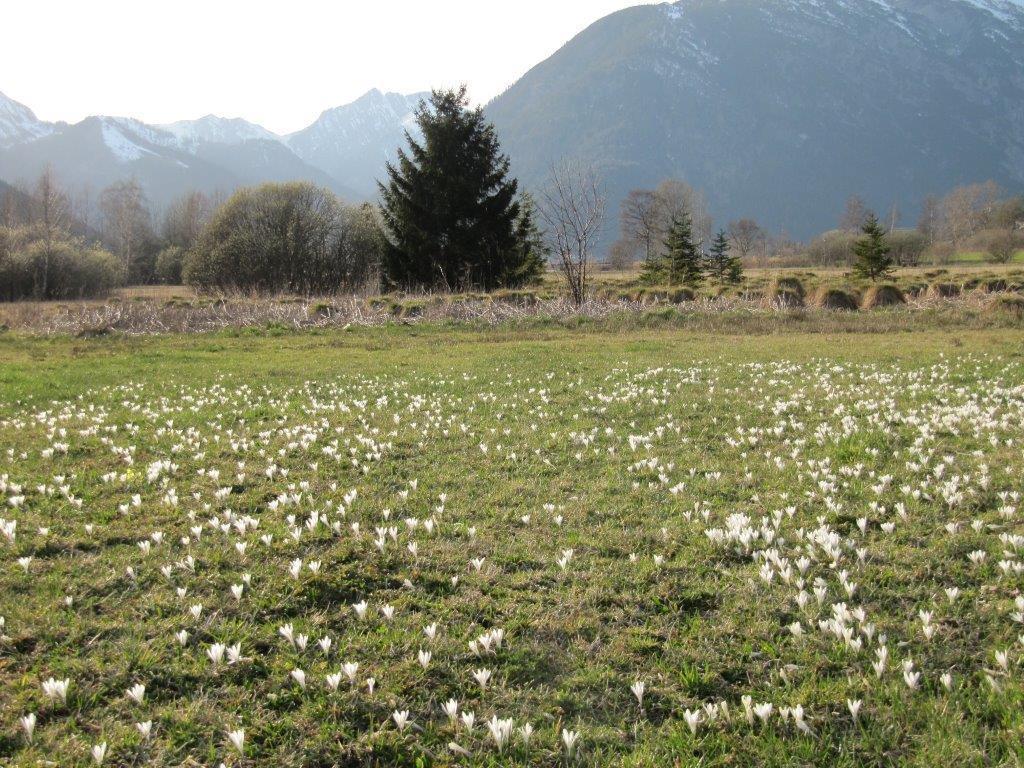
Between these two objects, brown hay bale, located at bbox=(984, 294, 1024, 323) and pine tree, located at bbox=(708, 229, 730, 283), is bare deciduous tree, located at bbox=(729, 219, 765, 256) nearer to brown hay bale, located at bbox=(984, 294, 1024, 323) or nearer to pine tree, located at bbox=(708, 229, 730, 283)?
pine tree, located at bbox=(708, 229, 730, 283)

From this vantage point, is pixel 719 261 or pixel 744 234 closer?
pixel 719 261

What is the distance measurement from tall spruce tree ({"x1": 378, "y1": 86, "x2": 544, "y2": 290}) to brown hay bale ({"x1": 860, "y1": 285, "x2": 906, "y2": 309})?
23976mm

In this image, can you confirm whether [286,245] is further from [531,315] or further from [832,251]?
[832,251]

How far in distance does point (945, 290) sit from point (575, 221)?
23.2m

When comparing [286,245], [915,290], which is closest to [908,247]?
[915,290]

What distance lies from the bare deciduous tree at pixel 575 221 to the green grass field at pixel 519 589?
25.8m

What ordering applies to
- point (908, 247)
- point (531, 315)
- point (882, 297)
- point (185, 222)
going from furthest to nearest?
1. point (185, 222)
2. point (908, 247)
3. point (882, 297)
4. point (531, 315)

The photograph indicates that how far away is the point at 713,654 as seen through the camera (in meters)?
4.08

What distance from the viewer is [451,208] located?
46.6m

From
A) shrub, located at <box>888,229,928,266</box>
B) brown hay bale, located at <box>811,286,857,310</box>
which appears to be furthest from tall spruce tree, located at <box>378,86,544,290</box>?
shrub, located at <box>888,229,928,266</box>

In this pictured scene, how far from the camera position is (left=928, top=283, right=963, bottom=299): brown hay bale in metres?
35.9

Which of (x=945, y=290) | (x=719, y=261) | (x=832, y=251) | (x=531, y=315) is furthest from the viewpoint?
(x=832, y=251)

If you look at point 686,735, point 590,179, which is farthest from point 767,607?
point 590,179

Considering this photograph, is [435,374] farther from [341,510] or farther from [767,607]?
[767,607]
